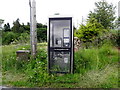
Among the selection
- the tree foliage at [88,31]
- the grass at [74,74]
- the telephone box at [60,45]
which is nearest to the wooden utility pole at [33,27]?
the grass at [74,74]

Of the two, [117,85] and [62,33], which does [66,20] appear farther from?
[117,85]

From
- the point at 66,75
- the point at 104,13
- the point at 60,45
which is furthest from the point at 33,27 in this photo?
the point at 104,13

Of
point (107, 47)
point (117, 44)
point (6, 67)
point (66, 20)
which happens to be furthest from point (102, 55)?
point (6, 67)

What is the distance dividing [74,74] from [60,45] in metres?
0.86

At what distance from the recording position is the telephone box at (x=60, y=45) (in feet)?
12.6

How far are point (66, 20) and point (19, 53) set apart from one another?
1.78m

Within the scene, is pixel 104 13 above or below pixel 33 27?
above

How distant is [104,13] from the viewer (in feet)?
39.8

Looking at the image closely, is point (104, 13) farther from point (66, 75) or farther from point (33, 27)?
point (66, 75)

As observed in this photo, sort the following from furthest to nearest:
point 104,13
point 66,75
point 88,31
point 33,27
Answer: point 104,13 < point 88,31 < point 33,27 < point 66,75

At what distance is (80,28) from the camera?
27.9 ft

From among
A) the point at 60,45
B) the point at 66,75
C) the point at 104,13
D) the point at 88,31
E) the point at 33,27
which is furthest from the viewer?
the point at 104,13

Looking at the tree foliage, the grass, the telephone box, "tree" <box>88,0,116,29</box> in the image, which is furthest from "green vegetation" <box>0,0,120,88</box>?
"tree" <box>88,0,116,29</box>

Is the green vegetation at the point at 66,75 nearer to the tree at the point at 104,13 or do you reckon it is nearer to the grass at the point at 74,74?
the grass at the point at 74,74
